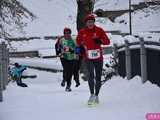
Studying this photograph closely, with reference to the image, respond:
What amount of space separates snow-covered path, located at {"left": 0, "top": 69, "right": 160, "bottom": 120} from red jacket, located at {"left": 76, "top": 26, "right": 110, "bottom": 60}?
3.28ft

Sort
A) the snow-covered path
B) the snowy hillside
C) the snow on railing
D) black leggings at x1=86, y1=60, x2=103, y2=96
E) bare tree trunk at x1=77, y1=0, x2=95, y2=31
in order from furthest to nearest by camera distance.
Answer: the snowy hillside
bare tree trunk at x1=77, y1=0, x2=95, y2=31
the snow on railing
black leggings at x1=86, y1=60, x2=103, y2=96
the snow-covered path

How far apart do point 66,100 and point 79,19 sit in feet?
37.0

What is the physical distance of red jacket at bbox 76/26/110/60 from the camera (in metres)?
13.3

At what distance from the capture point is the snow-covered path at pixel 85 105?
11.7 meters

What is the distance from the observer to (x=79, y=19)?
85.4 ft

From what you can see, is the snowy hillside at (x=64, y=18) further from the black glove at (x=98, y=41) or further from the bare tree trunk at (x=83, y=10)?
the black glove at (x=98, y=41)

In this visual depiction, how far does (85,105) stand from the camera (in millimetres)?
13477

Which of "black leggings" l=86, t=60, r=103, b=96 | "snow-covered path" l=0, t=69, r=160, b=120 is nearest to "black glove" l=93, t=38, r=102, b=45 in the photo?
"black leggings" l=86, t=60, r=103, b=96

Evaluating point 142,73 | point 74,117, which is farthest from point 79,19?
point 74,117

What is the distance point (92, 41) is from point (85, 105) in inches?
51.0

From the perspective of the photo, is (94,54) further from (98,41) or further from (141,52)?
(141,52)

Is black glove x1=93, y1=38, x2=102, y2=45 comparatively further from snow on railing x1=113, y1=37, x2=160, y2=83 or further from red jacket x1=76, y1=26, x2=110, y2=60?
snow on railing x1=113, y1=37, x2=160, y2=83

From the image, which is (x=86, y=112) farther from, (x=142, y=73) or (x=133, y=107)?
(x=142, y=73)

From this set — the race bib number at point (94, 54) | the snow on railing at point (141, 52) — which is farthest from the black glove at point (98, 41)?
the snow on railing at point (141, 52)
